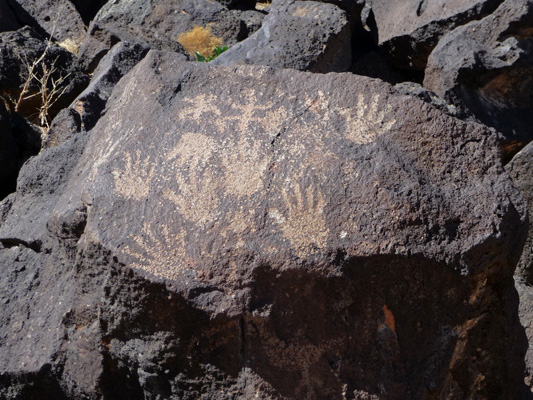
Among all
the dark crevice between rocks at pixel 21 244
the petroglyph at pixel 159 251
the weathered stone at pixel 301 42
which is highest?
the petroglyph at pixel 159 251

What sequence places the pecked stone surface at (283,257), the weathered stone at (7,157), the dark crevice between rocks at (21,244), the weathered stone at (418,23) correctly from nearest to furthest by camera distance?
the pecked stone surface at (283,257) → the dark crevice between rocks at (21,244) → the weathered stone at (7,157) → the weathered stone at (418,23)

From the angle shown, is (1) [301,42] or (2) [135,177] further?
(1) [301,42]

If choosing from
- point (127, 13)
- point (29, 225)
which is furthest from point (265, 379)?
point (127, 13)

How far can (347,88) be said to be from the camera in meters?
1.77

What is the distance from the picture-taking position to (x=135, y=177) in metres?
1.67

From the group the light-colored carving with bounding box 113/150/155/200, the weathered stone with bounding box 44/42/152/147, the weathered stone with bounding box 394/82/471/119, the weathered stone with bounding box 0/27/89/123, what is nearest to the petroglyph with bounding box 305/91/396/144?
the light-colored carving with bounding box 113/150/155/200

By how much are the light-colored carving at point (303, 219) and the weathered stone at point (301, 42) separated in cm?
219

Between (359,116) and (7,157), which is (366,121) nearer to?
(359,116)

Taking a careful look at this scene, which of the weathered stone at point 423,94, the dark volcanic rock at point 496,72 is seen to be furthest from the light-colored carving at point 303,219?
the dark volcanic rock at point 496,72

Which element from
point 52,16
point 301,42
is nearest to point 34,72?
point 301,42

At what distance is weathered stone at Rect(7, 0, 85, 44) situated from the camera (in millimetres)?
5137

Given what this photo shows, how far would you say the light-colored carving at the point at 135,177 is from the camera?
5.38ft

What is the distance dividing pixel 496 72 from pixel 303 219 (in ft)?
7.31

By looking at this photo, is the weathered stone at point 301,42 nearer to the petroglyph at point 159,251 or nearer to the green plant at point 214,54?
the green plant at point 214,54
